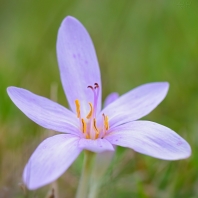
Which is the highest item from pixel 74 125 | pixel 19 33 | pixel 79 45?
pixel 79 45

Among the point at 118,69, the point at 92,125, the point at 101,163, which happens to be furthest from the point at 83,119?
the point at 118,69

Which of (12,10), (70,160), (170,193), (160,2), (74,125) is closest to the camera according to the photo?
(70,160)

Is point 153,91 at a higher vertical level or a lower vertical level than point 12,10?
higher

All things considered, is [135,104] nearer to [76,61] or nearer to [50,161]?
[76,61]

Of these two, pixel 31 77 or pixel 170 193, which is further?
pixel 31 77

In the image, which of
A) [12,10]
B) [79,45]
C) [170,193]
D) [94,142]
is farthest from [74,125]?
[12,10]

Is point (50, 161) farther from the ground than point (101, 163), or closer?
farther from the ground

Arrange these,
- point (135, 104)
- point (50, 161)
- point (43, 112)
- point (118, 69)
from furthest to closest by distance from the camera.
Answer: point (118, 69) → point (135, 104) → point (43, 112) → point (50, 161)

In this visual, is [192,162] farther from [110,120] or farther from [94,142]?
[94,142]
